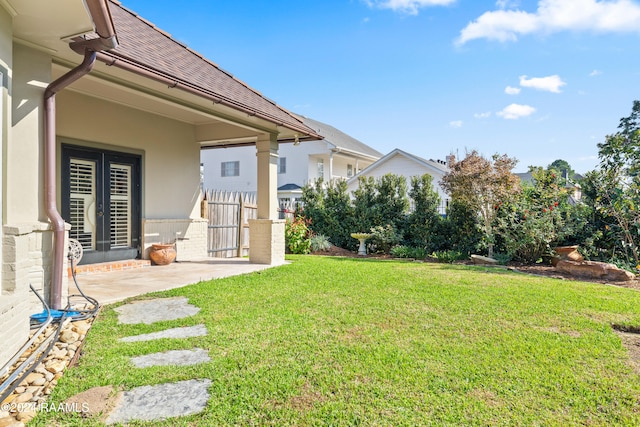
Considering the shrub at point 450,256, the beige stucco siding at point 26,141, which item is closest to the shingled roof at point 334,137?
the shrub at point 450,256

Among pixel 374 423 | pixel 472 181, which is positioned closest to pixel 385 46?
pixel 472 181

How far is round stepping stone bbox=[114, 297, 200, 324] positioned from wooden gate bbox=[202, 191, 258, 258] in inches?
206

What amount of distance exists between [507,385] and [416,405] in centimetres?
85

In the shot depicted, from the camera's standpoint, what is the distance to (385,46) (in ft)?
42.1

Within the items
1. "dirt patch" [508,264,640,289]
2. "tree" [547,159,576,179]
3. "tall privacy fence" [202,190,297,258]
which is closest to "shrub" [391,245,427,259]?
"dirt patch" [508,264,640,289]

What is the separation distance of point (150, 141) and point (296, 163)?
1577 cm

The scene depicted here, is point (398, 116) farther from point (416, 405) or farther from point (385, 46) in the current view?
point (416, 405)

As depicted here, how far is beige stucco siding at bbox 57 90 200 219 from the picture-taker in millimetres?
7389

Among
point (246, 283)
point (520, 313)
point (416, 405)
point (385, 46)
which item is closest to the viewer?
point (416, 405)

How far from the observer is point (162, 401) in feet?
8.93

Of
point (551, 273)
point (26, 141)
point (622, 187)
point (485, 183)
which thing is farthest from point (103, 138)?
point (622, 187)

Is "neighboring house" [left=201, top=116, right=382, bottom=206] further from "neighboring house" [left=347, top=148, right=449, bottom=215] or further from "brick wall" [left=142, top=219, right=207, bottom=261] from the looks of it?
"brick wall" [left=142, top=219, right=207, bottom=261]

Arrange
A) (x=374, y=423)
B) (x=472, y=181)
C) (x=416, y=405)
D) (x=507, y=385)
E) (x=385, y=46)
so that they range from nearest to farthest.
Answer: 1. (x=374, y=423)
2. (x=416, y=405)
3. (x=507, y=385)
4. (x=472, y=181)
5. (x=385, y=46)

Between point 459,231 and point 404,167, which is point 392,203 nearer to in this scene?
point 459,231
